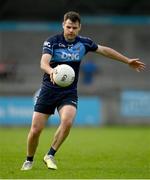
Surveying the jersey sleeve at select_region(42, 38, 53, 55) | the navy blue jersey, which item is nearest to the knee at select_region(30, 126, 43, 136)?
the navy blue jersey

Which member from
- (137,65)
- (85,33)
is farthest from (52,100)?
(85,33)

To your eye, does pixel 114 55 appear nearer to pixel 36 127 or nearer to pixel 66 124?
pixel 66 124

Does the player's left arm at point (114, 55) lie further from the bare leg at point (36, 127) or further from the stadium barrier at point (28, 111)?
the stadium barrier at point (28, 111)

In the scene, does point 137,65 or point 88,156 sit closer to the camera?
point 137,65

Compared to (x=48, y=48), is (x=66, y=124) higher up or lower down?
lower down

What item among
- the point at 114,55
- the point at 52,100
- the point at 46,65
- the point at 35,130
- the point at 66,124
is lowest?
the point at 35,130

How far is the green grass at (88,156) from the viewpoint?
11031 mm

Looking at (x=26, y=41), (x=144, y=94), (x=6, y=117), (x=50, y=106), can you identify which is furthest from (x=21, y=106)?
(x=50, y=106)

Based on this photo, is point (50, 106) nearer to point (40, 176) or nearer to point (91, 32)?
point (40, 176)

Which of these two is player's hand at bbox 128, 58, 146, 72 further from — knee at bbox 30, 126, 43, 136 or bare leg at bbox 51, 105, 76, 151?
knee at bbox 30, 126, 43, 136

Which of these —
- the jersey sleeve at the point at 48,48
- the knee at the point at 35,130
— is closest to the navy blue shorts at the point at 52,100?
the knee at the point at 35,130

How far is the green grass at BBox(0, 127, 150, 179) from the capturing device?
36.2 feet

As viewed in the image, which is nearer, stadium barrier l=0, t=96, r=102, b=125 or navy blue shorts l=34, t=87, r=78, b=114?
navy blue shorts l=34, t=87, r=78, b=114

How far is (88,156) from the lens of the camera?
14484 mm
